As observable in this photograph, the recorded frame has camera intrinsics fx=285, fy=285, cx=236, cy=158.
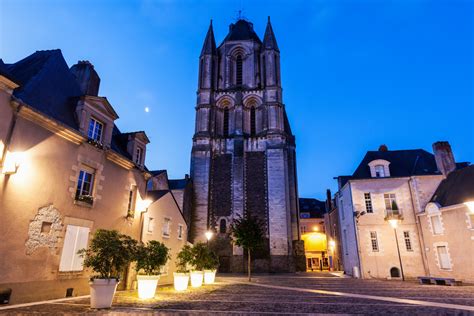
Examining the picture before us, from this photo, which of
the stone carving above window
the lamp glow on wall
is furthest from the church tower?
the stone carving above window

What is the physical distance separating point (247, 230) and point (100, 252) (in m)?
14.3

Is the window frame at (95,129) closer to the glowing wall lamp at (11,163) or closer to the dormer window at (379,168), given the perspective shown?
the glowing wall lamp at (11,163)

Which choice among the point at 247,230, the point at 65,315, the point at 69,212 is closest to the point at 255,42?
the point at 247,230

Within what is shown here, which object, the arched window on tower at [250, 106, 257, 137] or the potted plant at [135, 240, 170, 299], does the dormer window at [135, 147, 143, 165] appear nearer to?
the potted plant at [135, 240, 170, 299]

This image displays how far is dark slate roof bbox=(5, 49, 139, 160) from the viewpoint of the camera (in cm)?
988

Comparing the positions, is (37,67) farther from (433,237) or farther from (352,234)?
(433,237)

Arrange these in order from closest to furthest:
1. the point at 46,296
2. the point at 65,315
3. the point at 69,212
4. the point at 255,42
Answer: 1. the point at 65,315
2. the point at 46,296
3. the point at 69,212
4. the point at 255,42

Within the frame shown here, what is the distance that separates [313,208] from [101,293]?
43.4 meters

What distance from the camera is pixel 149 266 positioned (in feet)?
34.2

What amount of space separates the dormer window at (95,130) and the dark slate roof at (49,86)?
73cm

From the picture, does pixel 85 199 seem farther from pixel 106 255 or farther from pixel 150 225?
pixel 150 225

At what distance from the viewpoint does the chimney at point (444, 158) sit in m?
20.8

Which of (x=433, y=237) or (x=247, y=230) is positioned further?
(x=247, y=230)

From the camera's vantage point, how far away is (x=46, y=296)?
9.03 m
